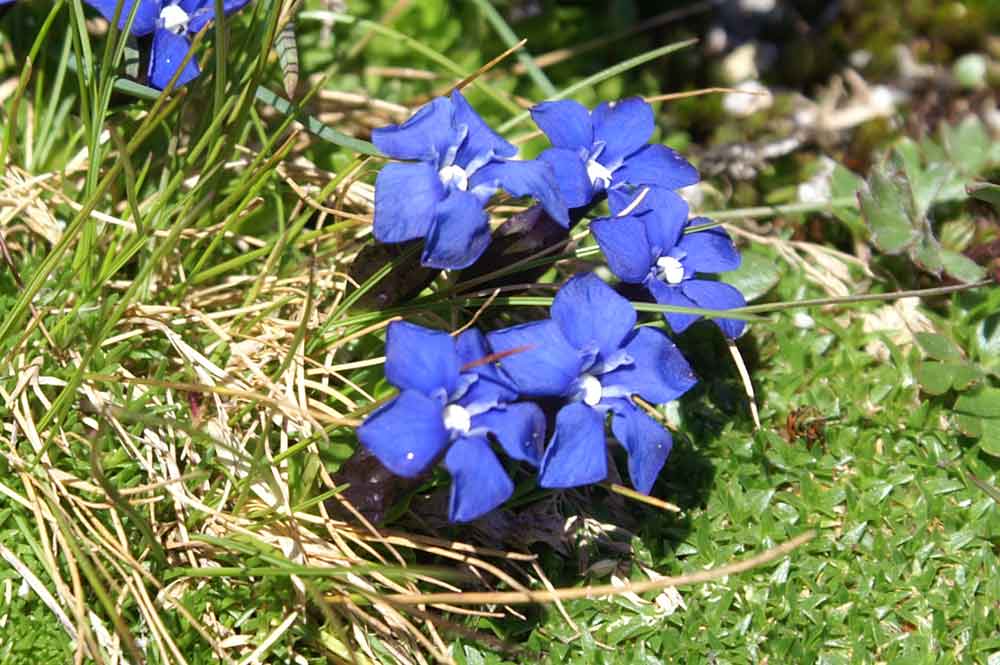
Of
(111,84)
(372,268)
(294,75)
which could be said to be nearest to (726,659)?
(372,268)

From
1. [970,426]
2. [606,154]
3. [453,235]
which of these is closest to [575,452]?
[453,235]

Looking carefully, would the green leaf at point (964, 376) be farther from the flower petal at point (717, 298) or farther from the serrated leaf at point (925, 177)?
the flower petal at point (717, 298)

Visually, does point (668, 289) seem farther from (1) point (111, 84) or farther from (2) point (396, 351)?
(1) point (111, 84)

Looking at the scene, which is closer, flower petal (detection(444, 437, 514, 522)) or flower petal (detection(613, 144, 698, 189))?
flower petal (detection(444, 437, 514, 522))

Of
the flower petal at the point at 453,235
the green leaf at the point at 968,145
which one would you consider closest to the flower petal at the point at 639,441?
the flower petal at the point at 453,235

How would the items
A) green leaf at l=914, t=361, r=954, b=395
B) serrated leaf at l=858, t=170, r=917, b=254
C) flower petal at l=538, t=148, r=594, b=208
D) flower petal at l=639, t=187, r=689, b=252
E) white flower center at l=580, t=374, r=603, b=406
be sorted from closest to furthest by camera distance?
Result: 1. white flower center at l=580, t=374, r=603, b=406
2. flower petal at l=538, t=148, r=594, b=208
3. flower petal at l=639, t=187, r=689, b=252
4. green leaf at l=914, t=361, r=954, b=395
5. serrated leaf at l=858, t=170, r=917, b=254

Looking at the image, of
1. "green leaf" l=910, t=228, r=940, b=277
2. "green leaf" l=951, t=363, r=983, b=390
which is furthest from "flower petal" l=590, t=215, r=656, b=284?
"green leaf" l=910, t=228, r=940, b=277

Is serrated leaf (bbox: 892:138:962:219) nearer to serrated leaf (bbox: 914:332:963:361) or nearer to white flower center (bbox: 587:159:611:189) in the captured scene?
serrated leaf (bbox: 914:332:963:361)
